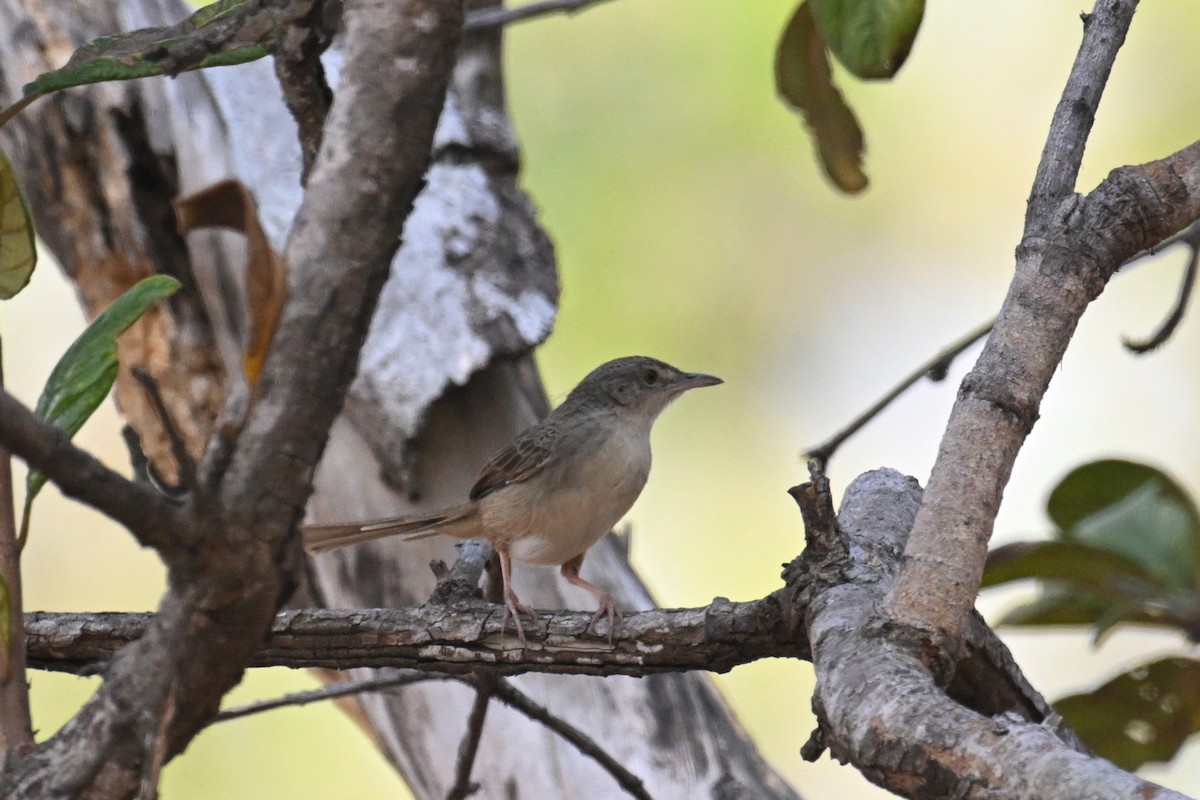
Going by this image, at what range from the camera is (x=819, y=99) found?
3531 mm

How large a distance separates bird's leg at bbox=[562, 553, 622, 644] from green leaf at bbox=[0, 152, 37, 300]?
1220 mm

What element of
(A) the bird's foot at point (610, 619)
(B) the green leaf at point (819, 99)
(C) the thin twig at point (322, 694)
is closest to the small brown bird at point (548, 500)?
(C) the thin twig at point (322, 694)

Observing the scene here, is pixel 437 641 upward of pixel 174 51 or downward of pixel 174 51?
downward

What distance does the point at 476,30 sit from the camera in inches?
181

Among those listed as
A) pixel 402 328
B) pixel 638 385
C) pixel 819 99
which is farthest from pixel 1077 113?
pixel 638 385

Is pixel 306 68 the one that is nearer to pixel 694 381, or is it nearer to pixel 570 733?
pixel 570 733

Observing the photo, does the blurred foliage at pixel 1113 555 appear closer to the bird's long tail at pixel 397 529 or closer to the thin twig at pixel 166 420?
the bird's long tail at pixel 397 529

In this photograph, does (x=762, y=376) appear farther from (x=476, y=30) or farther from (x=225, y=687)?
(x=225, y=687)

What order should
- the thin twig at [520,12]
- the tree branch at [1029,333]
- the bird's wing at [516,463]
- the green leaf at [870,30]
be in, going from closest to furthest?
the tree branch at [1029,333]
the green leaf at [870,30]
the bird's wing at [516,463]
the thin twig at [520,12]

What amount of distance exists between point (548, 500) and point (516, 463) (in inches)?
6.2

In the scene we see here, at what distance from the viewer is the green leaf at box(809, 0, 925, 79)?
2.68 metres

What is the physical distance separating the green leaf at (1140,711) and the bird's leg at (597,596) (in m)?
1.39

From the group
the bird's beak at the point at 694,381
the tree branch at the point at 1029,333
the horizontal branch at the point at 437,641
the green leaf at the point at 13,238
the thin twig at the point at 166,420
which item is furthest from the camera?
the bird's beak at the point at 694,381

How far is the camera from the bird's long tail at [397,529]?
11.8 ft
